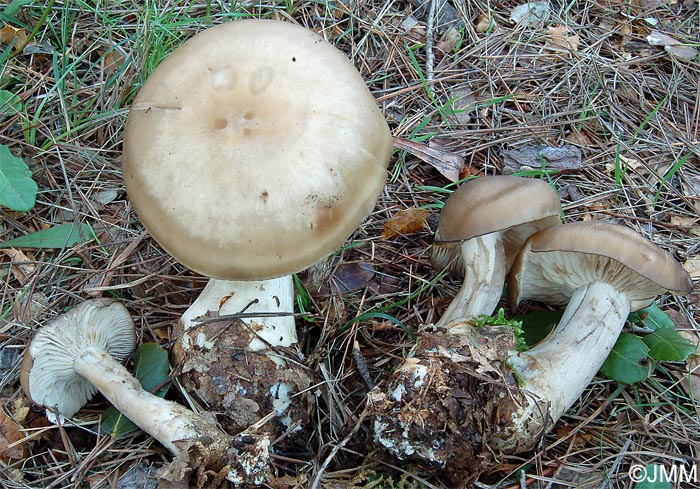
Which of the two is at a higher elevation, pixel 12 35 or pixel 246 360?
pixel 12 35

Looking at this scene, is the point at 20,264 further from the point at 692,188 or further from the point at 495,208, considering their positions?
the point at 692,188

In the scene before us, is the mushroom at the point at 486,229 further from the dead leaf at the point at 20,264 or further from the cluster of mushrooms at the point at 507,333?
the dead leaf at the point at 20,264

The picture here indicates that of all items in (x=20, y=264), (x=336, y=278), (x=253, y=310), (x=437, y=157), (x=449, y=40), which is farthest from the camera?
(x=449, y=40)

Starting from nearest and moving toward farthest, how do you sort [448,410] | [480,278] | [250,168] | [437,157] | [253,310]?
[250,168], [448,410], [253,310], [480,278], [437,157]

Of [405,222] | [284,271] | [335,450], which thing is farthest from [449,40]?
[335,450]

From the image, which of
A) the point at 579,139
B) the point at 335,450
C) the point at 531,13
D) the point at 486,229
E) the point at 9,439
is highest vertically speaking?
the point at 531,13

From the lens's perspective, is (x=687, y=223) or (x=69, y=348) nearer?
(x=69, y=348)

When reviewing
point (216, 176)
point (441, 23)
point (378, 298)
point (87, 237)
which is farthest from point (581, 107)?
point (87, 237)

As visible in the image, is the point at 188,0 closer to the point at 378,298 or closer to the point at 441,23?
the point at 441,23
